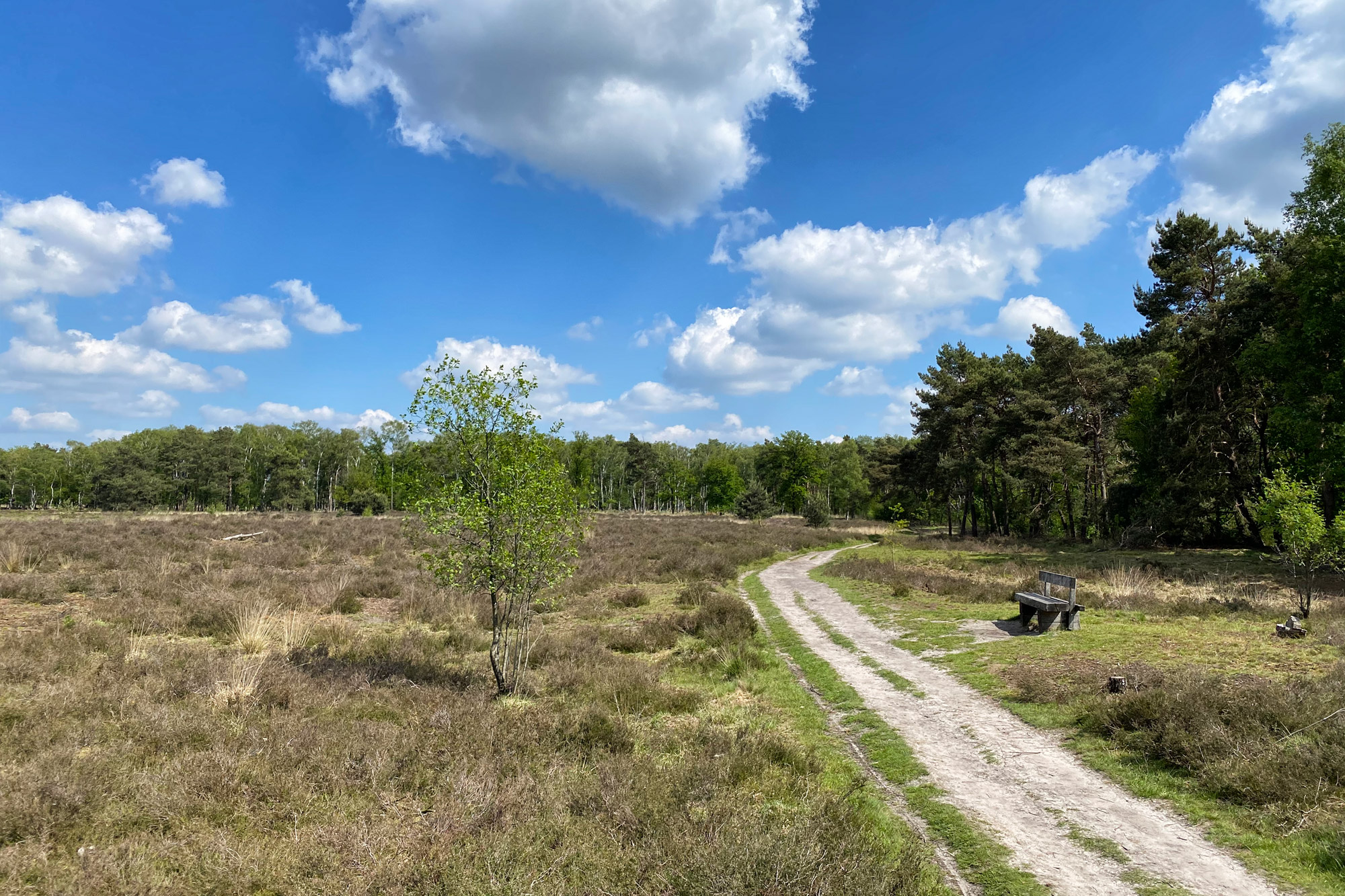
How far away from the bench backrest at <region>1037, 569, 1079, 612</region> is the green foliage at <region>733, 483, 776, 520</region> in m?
46.5

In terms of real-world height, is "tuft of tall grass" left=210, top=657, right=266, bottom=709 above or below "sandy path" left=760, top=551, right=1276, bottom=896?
above

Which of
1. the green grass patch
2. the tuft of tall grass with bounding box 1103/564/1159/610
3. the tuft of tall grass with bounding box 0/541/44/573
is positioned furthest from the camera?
the tuft of tall grass with bounding box 0/541/44/573

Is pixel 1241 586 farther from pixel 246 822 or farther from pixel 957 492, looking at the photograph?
pixel 957 492

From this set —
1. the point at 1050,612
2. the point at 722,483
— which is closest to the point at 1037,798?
the point at 1050,612

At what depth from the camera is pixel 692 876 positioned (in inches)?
175

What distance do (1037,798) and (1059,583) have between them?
11553 millimetres

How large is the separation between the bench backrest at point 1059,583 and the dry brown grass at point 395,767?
7.90 meters

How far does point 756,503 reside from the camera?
65.6m

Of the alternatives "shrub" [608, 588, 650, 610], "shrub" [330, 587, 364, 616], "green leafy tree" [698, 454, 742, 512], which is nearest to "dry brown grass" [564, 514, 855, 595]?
"shrub" [608, 588, 650, 610]

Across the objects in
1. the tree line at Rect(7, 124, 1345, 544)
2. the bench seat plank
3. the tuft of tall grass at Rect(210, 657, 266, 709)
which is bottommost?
the tuft of tall grass at Rect(210, 657, 266, 709)

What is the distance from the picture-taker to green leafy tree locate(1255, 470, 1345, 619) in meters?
14.0

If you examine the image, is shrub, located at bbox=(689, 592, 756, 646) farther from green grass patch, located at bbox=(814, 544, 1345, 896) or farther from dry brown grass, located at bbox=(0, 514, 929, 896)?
green grass patch, located at bbox=(814, 544, 1345, 896)

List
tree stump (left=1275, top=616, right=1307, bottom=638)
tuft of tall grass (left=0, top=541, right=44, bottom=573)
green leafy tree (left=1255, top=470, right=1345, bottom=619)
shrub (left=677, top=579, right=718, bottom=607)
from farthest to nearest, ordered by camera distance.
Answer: tuft of tall grass (left=0, top=541, right=44, bottom=573), shrub (left=677, top=579, right=718, bottom=607), green leafy tree (left=1255, top=470, right=1345, bottom=619), tree stump (left=1275, top=616, right=1307, bottom=638)

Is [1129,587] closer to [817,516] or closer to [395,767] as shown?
[395,767]
